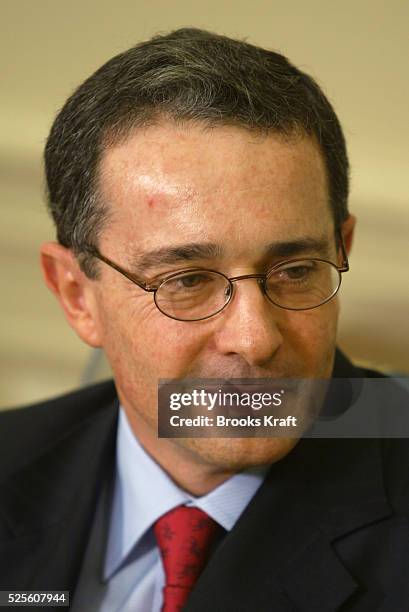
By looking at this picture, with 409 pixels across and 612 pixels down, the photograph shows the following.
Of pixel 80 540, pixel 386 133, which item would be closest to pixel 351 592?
pixel 80 540

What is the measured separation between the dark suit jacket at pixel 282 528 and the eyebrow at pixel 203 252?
0.21 m

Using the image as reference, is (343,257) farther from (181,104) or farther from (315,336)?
(181,104)

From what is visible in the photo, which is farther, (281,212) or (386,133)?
(386,133)

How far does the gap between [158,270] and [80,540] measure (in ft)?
1.25

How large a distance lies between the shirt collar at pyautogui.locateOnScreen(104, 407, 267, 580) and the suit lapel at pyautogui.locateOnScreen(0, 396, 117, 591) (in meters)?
0.04

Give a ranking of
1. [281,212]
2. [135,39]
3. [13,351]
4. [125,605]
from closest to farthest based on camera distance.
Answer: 1. [281,212]
2. [125,605]
3. [135,39]
4. [13,351]

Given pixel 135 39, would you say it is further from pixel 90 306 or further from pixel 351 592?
pixel 351 592

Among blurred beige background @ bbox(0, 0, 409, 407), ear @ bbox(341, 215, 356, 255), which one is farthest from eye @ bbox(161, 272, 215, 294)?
blurred beige background @ bbox(0, 0, 409, 407)

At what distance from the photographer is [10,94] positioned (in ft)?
3.66

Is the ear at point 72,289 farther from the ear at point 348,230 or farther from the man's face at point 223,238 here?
the ear at point 348,230

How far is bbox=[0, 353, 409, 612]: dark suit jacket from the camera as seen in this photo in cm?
80

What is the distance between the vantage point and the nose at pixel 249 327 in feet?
2.46

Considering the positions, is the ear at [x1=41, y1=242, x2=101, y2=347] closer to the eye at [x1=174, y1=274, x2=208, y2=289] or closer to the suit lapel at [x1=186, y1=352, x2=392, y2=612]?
the eye at [x1=174, y1=274, x2=208, y2=289]

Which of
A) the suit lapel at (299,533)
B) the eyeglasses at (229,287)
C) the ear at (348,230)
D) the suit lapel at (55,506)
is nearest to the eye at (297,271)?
the eyeglasses at (229,287)
